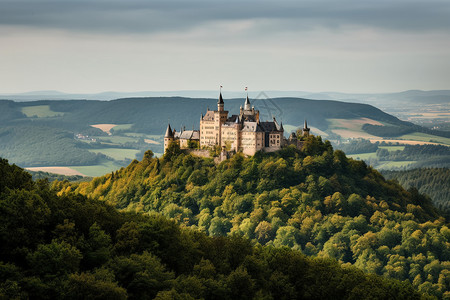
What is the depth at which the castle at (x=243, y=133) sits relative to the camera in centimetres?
11494

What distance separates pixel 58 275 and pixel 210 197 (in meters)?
77.1

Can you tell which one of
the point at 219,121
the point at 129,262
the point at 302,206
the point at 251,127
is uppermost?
the point at 219,121

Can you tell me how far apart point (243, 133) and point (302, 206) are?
51.5 ft

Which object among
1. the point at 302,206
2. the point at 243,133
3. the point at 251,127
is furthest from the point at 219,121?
the point at 302,206

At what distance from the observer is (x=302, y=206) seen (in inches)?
4688

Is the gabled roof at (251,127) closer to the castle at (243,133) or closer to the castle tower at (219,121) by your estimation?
the castle at (243,133)

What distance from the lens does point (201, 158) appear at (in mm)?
121312

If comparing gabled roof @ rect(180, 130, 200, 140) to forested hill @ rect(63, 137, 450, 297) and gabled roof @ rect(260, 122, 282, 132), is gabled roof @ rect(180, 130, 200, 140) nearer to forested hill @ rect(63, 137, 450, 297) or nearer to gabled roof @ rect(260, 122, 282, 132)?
forested hill @ rect(63, 137, 450, 297)

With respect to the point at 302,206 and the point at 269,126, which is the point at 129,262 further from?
the point at 302,206

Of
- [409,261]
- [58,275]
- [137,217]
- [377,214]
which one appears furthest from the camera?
[377,214]

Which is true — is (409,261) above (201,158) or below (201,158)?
below

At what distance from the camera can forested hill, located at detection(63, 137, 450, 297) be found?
11131 centimetres

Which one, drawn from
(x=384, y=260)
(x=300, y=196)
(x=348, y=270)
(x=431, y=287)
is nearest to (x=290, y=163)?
(x=300, y=196)

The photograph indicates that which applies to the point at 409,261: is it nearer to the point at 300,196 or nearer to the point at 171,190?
the point at 300,196
